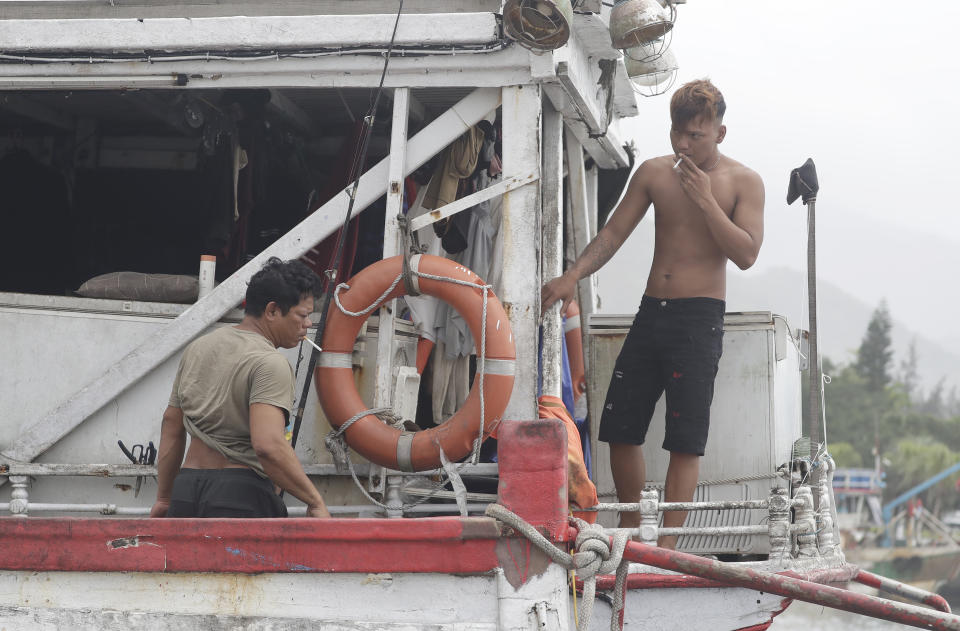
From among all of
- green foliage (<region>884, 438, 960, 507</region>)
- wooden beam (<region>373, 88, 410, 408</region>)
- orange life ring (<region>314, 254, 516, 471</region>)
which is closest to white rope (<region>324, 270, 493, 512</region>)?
orange life ring (<region>314, 254, 516, 471</region>)

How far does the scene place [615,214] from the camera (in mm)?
5164

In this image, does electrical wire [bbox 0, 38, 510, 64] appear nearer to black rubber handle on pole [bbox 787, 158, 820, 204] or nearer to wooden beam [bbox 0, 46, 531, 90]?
wooden beam [bbox 0, 46, 531, 90]

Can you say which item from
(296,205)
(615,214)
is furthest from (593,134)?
(296,205)

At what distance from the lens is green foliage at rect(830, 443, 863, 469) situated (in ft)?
206

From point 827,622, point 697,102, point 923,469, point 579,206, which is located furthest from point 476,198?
point 923,469

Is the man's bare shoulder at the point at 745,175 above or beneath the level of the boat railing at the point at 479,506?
above

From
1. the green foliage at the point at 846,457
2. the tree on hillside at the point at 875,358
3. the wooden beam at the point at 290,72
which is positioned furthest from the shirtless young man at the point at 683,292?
the tree on hillside at the point at 875,358

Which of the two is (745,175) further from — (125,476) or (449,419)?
(125,476)

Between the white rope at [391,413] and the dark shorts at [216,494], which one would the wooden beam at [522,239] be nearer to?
the white rope at [391,413]

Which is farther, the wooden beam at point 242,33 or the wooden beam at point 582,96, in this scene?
the wooden beam at point 582,96

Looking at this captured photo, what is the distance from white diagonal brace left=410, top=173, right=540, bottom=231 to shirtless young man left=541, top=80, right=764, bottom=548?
20.9 inches

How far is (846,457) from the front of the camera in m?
63.4

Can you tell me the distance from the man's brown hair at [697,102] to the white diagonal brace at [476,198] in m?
0.79

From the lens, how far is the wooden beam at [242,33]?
15.0 ft
